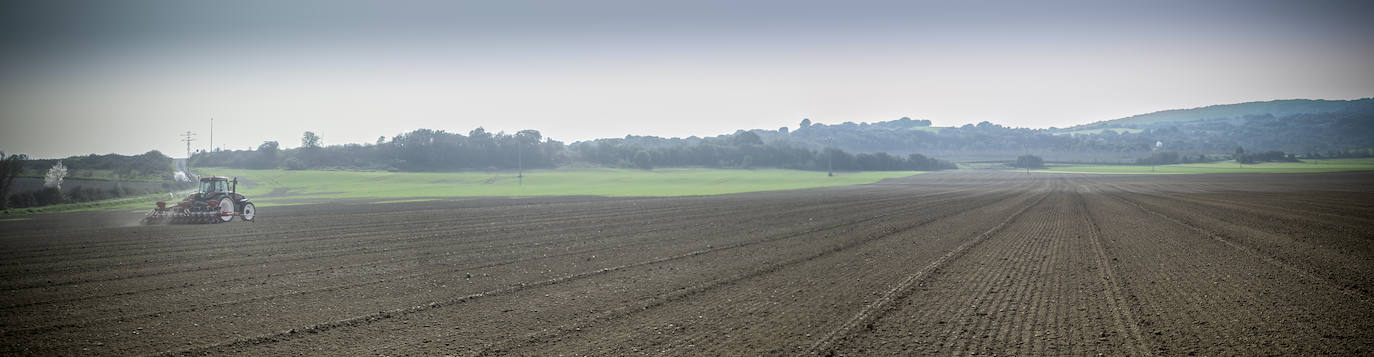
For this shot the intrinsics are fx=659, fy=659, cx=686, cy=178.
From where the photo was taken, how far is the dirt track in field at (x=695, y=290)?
7242 millimetres

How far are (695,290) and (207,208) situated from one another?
67.9 ft

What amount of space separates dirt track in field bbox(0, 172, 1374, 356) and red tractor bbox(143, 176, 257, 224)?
243 centimetres

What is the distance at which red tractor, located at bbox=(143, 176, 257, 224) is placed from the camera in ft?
73.0

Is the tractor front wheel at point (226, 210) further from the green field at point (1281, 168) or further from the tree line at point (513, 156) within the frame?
the green field at point (1281, 168)

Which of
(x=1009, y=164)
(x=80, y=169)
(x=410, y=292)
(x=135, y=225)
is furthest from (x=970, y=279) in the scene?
(x=1009, y=164)

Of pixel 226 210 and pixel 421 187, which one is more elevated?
pixel 226 210

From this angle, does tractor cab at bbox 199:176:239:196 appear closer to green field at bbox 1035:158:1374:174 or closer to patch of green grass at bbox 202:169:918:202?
patch of green grass at bbox 202:169:918:202

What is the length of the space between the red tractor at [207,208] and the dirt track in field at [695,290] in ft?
7.99

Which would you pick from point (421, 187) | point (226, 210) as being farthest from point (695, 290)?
point (421, 187)

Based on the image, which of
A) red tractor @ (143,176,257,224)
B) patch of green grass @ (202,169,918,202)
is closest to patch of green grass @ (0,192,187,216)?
red tractor @ (143,176,257,224)

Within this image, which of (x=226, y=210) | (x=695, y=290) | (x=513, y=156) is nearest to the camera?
(x=695, y=290)

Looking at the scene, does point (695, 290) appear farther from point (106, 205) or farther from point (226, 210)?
point (106, 205)

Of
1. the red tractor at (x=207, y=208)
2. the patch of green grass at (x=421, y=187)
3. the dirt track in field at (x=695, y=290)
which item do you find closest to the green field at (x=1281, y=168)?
the patch of green grass at (x=421, y=187)

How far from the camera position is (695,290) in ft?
33.3
